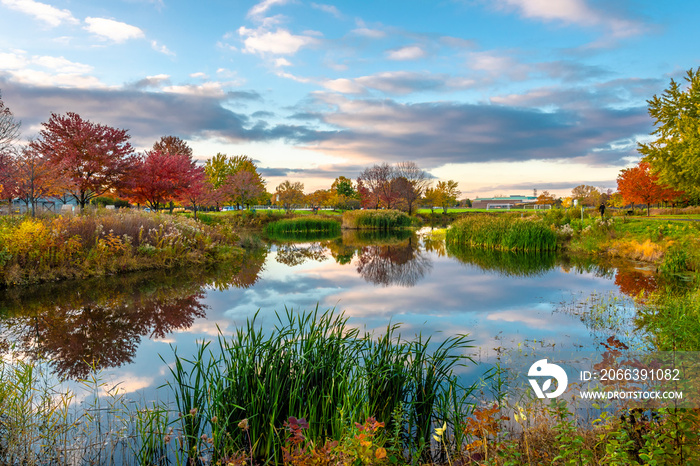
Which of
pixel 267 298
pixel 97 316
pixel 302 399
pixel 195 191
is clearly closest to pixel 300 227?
pixel 195 191

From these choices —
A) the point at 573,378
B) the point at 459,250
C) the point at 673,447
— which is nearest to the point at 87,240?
the point at 573,378

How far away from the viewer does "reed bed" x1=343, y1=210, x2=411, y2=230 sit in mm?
39812

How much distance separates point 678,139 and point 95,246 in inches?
1037

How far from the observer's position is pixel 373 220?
39.9 metres

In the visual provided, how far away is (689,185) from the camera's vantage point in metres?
19.5

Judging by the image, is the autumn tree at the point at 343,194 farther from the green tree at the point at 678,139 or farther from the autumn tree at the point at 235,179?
the green tree at the point at 678,139

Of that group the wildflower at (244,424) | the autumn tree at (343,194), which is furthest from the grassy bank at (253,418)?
the autumn tree at (343,194)

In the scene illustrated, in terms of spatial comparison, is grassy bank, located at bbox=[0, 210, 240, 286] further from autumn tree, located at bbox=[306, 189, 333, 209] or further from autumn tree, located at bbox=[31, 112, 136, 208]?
autumn tree, located at bbox=[306, 189, 333, 209]

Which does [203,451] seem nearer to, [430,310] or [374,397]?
[374,397]

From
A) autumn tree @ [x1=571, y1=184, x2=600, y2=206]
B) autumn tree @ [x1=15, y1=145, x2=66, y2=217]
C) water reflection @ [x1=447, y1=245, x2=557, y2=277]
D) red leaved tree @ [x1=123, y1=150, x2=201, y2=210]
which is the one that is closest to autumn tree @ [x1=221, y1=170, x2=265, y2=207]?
red leaved tree @ [x1=123, y1=150, x2=201, y2=210]

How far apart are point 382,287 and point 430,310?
3.09 m

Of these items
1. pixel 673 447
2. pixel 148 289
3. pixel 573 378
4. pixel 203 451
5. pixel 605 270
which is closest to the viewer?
pixel 673 447

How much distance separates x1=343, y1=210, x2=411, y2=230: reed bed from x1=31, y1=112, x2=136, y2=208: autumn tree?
24.4 metres

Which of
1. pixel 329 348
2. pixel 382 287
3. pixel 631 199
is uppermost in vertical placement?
pixel 631 199
